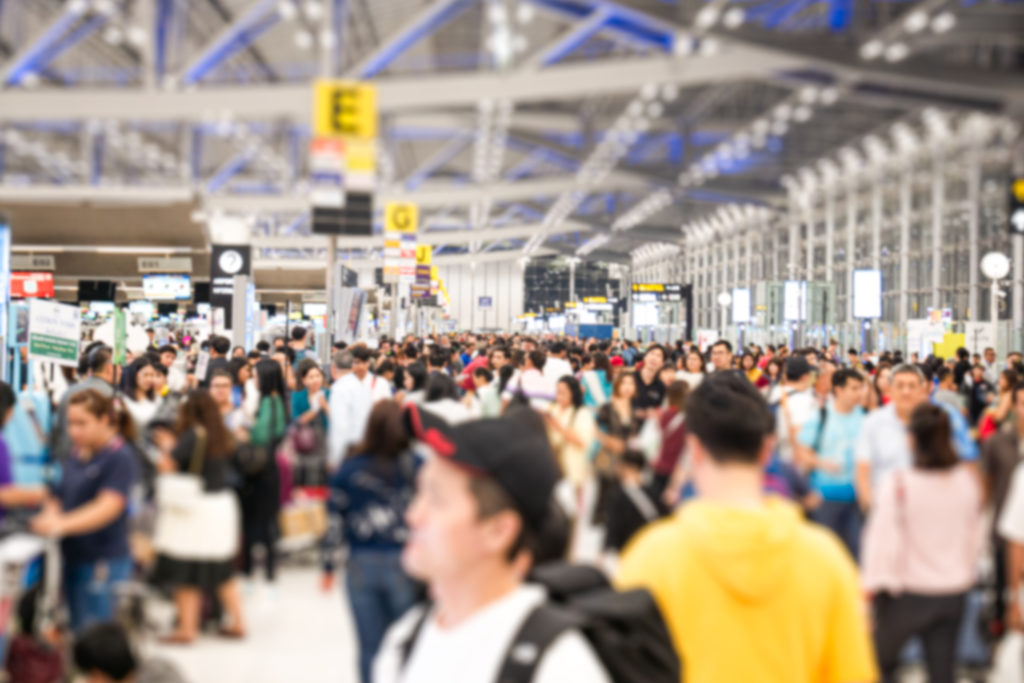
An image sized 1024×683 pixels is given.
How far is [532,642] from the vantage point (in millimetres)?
1518

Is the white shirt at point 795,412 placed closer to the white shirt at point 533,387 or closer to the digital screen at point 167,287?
the white shirt at point 533,387

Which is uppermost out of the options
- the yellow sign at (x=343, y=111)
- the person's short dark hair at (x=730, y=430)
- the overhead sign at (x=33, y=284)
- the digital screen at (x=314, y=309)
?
the yellow sign at (x=343, y=111)

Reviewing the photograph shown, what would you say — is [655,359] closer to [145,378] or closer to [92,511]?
[145,378]

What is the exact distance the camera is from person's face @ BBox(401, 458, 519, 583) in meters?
1.67

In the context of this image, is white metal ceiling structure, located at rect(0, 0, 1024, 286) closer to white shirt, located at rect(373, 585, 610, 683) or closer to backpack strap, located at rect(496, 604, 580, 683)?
white shirt, located at rect(373, 585, 610, 683)

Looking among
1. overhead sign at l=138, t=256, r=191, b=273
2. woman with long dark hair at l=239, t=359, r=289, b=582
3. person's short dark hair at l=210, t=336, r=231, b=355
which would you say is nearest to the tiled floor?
woman with long dark hair at l=239, t=359, r=289, b=582

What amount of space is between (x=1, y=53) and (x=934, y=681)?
1165 inches

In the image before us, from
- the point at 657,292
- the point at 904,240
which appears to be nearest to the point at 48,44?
the point at 904,240

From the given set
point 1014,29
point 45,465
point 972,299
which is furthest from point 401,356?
point 972,299

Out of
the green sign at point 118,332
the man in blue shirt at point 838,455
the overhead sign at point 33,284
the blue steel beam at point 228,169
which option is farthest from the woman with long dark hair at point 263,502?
the blue steel beam at point 228,169

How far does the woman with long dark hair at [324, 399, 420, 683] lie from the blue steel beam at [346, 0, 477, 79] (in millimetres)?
23061

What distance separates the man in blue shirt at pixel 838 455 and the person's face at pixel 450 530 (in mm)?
4937

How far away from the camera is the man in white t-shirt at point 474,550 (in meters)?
1.61

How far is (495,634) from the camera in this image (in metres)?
1.60
